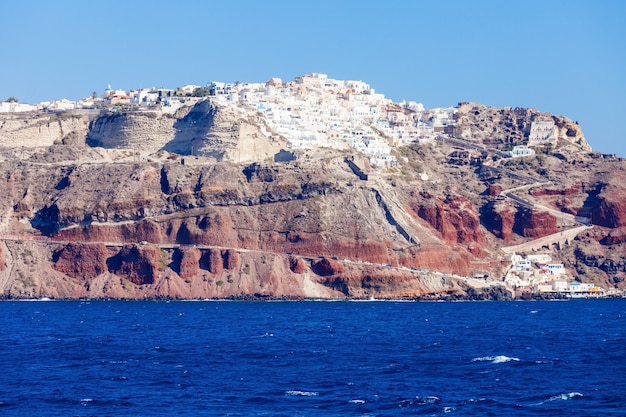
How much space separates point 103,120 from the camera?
150 meters

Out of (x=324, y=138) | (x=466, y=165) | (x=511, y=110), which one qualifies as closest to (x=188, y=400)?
(x=324, y=138)

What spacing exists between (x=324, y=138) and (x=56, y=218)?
119 feet

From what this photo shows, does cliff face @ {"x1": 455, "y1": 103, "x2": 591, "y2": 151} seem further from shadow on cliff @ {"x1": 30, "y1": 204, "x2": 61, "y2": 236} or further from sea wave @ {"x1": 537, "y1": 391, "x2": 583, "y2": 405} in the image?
sea wave @ {"x1": 537, "y1": 391, "x2": 583, "y2": 405}

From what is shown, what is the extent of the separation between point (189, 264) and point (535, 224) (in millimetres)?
40186

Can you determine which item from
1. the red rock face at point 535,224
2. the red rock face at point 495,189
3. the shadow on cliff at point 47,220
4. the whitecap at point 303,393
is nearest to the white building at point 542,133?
the red rock face at point 495,189

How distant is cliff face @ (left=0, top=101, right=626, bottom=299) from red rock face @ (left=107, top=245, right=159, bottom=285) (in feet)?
0.44

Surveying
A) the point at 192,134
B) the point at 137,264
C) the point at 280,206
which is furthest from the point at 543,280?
the point at 137,264

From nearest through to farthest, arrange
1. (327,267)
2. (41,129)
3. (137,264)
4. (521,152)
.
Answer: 1. (137,264)
2. (327,267)
3. (41,129)
4. (521,152)

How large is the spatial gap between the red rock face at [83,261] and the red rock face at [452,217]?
3346 centimetres

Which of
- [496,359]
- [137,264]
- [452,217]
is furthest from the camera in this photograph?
[452,217]

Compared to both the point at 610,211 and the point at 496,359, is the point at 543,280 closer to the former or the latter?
the point at 610,211

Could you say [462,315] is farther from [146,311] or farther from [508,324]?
[146,311]

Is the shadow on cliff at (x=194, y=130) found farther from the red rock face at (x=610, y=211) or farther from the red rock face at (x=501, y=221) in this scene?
the red rock face at (x=610, y=211)

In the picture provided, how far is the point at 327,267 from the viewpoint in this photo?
397 feet
